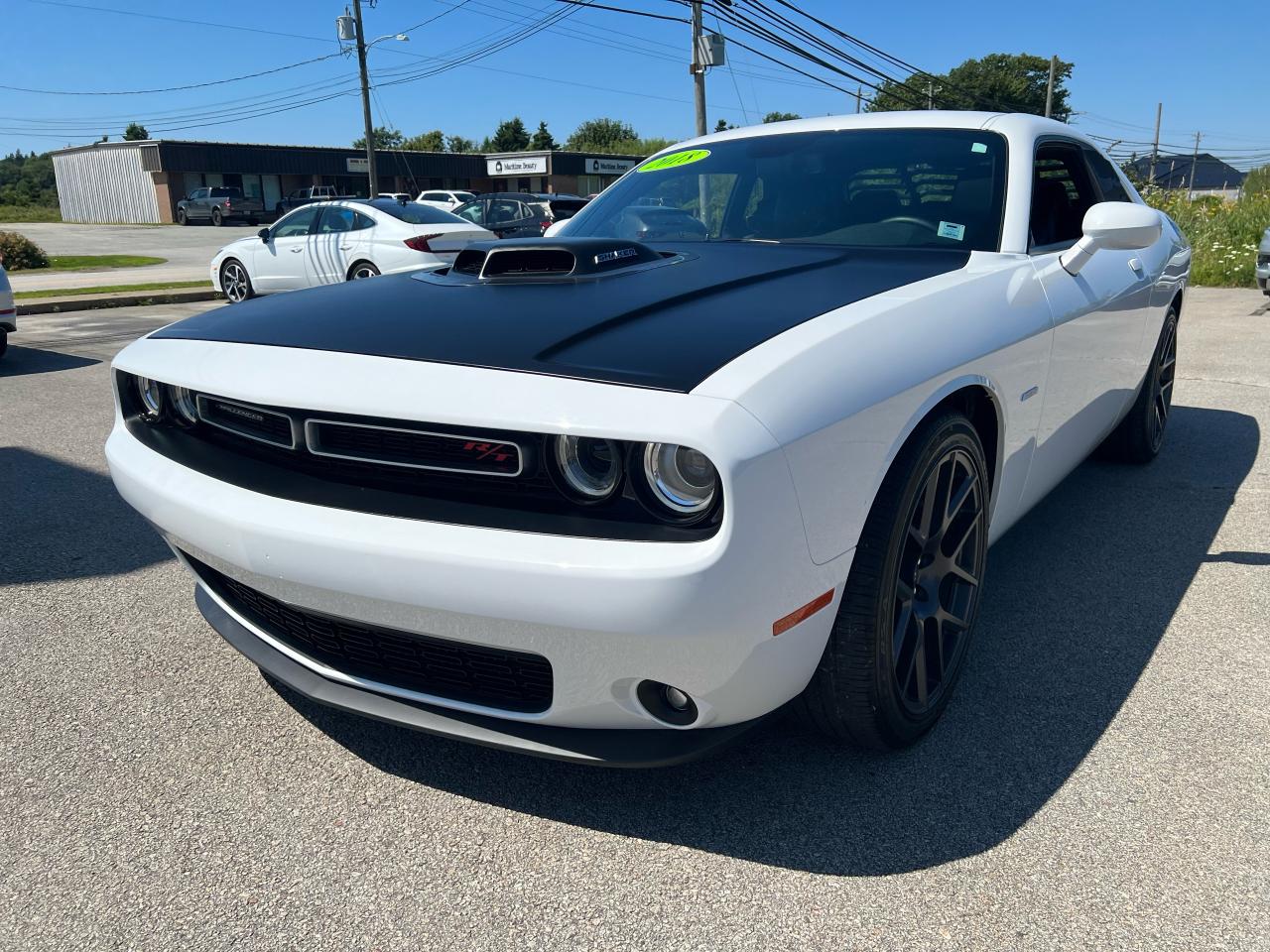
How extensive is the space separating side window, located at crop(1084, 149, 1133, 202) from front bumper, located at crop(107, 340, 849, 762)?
9.19 ft

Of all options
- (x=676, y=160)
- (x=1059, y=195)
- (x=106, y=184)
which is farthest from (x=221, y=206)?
(x=1059, y=195)

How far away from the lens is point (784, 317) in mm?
1989

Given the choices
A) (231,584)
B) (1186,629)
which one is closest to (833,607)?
(231,584)

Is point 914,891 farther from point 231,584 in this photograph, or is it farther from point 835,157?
point 835,157

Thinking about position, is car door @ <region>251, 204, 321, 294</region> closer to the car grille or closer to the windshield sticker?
the windshield sticker

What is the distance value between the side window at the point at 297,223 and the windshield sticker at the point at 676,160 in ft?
30.1

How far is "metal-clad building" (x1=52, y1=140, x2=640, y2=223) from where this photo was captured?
46344 millimetres

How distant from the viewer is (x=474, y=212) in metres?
18.9

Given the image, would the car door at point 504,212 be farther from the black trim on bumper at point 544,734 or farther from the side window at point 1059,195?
the black trim on bumper at point 544,734

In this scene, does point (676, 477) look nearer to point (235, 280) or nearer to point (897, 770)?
point (897, 770)

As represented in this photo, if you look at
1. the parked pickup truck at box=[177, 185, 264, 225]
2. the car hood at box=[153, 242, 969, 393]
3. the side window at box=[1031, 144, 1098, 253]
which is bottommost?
the car hood at box=[153, 242, 969, 393]

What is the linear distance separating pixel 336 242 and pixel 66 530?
8235 millimetres

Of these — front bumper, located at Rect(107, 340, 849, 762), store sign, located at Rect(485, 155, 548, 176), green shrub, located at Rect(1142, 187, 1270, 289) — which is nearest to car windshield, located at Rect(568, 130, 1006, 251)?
front bumper, located at Rect(107, 340, 849, 762)

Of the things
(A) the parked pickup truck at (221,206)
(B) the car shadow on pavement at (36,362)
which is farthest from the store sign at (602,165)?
(B) the car shadow on pavement at (36,362)
